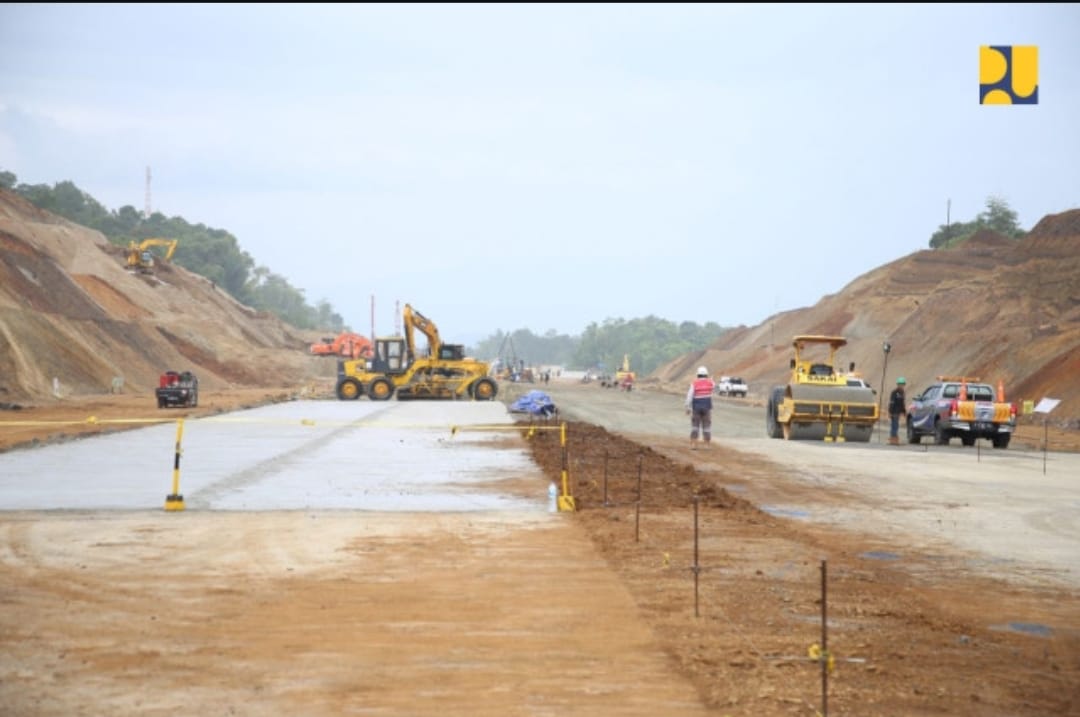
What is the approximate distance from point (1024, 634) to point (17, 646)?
7.35m

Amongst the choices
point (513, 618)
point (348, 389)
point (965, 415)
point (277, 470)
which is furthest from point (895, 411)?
point (348, 389)

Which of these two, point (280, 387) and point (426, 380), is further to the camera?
point (280, 387)

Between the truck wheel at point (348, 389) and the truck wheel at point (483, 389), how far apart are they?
535 centimetres

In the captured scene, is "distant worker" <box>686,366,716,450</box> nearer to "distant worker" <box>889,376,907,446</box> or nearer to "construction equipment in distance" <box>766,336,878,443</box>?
"construction equipment in distance" <box>766,336,878,443</box>

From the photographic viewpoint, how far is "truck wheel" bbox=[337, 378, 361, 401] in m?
56.8

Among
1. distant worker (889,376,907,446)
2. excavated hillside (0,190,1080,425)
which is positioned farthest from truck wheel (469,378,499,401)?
distant worker (889,376,907,446)

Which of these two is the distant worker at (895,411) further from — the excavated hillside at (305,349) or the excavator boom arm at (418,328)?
the excavator boom arm at (418,328)

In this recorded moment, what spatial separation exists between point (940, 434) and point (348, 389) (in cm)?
3139

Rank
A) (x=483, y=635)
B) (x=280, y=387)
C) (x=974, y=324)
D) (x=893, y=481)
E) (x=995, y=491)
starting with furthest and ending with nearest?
(x=280, y=387) < (x=974, y=324) < (x=893, y=481) < (x=995, y=491) < (x=483, y=635)

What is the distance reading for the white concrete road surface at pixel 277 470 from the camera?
16906mm

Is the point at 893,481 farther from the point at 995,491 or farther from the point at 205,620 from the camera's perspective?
the point at 205,620

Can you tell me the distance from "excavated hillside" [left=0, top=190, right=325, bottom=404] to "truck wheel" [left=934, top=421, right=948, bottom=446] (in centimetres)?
3347

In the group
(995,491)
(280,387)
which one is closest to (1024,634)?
(995,491)

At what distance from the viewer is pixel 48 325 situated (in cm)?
5962
